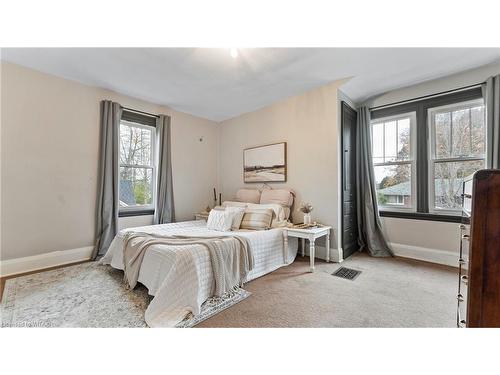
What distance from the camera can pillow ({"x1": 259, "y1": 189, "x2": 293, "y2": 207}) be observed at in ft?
11.5

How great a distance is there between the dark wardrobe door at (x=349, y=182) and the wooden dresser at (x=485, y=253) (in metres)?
2.31

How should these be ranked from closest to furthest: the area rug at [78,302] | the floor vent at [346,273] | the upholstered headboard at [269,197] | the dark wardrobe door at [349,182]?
1. the area rug at [78,302]
2. the floor vent at [346,273]
3. the dark wardrobe door at [349,182]
4. the upholstered headboard at [269,197]

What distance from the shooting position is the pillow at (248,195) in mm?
3943

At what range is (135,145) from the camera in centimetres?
373

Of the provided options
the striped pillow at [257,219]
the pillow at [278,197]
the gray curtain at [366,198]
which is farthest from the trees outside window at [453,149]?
the striped pillow at [257,219]

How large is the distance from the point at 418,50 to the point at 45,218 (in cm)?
496

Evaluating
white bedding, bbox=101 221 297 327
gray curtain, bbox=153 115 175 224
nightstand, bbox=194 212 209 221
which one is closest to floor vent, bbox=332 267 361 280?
white bedding, bbox=101 221 297 327

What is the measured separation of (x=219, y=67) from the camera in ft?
8.77

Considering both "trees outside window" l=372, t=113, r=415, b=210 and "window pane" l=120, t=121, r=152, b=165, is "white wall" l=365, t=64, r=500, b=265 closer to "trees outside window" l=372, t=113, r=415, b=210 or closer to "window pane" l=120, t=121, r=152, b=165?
"trees outside window" l=372, t=113, r=415, b=210

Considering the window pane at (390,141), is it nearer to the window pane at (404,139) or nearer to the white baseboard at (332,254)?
the window pane at (404,139)

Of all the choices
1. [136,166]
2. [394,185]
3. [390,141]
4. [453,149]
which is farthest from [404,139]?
[136,166]

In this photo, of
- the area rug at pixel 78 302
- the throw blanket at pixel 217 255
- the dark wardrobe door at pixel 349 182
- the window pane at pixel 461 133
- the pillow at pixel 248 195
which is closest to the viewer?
the area rug at pixel 78 302

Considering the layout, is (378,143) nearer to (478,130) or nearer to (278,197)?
(478,130)
